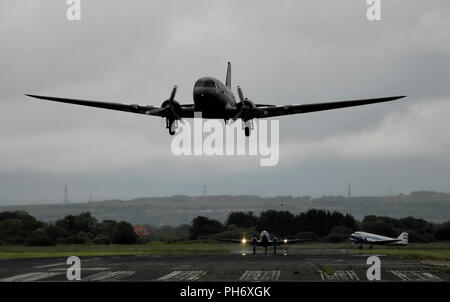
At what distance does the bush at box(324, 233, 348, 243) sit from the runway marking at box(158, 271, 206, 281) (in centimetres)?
8084

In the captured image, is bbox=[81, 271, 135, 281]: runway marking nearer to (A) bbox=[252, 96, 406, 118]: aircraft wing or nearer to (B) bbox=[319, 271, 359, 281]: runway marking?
(B) bbox=[319, 271, 359, 281]: runway marking

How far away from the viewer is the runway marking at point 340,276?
51.9 m

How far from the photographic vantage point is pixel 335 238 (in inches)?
5271

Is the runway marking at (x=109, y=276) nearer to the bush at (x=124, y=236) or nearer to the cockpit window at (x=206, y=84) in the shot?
the cockpit window at (x=206, y=84)

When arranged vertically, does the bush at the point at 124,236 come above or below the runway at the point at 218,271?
below

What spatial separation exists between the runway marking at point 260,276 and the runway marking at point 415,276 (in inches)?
450

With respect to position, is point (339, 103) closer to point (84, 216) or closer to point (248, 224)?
point (248, 224)

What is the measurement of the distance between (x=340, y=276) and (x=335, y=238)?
81.9 meters

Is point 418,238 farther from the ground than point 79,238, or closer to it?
closer to it

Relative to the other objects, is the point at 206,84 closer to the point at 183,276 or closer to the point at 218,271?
the point at 183,276

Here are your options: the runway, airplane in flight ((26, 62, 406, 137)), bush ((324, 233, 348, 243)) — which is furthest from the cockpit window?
bush ((324, 233, 348, 243))

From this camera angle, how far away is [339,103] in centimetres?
5497

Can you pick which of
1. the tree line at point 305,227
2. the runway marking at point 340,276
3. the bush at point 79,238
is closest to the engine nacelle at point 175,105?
the runway marking at point 340,276

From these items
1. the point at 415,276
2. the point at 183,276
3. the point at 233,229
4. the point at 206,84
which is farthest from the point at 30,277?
the point at 233,229
